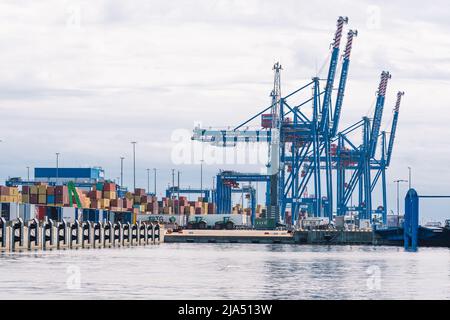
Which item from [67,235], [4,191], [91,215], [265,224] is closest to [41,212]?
[67,235]

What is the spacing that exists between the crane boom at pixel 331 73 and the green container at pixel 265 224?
1840 centimetres

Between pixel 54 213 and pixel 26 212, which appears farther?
pixel 54 213

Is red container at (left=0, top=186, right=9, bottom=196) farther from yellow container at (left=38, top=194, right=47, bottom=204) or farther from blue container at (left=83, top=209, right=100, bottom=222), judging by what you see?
blue container at (left=83, top=209, right=100, bottom=222)

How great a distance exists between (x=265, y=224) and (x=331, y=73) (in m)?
28.7

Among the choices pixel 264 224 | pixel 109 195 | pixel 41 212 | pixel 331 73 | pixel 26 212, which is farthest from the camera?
pixel 109 195

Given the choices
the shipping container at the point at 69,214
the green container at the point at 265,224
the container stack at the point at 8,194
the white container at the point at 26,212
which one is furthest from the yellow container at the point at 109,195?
the white container at the point at 26,212

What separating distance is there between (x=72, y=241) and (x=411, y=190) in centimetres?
3870

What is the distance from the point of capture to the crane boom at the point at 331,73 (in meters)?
→ 161

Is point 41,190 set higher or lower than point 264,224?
higher

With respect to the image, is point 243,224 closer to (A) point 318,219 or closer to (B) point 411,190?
(A) point 318,219

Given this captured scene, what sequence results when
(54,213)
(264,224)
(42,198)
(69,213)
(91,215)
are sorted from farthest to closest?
(264,224), (42,198), (91,215), (69,213), (54,213)

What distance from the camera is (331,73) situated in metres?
164

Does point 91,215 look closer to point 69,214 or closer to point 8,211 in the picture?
point 69,214
